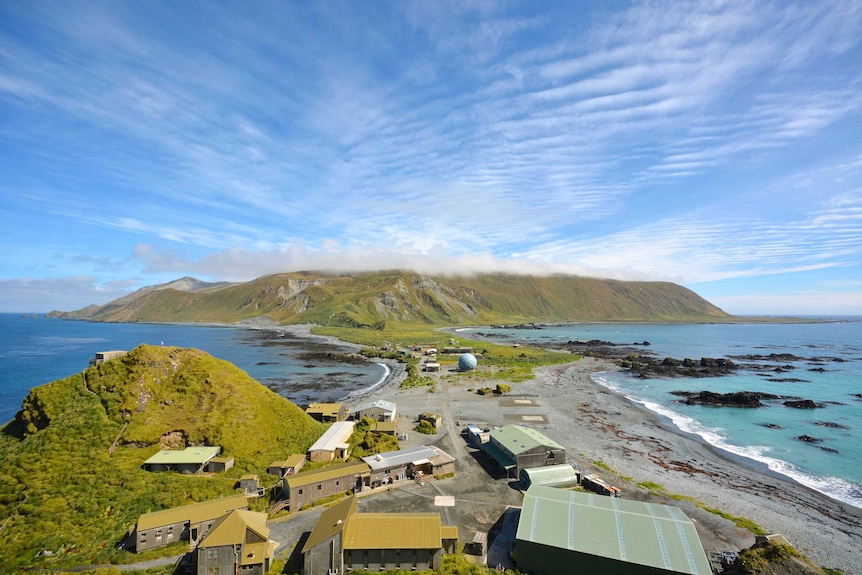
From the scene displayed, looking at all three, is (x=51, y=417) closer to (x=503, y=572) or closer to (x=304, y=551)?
(x=304, y=551)

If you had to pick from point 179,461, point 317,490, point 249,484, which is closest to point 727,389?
point 317,490

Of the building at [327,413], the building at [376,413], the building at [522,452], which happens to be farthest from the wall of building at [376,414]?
the building at [522,452]

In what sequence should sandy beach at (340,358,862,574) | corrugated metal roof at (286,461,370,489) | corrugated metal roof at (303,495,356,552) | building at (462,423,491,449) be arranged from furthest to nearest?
building at (462,423,491,449) < corrugated metal roof at (286,461,370,489) < sandy beach at (340,358,862,574) < corrugated metal roof at (303,495,356,552)

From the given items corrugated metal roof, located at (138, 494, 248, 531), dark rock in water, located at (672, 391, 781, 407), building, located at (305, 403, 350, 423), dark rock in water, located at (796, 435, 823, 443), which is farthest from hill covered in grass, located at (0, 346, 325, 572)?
dark rock in water, located at (672, 391, 781, 407)

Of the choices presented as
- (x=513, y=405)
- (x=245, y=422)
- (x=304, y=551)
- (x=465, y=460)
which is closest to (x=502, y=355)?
(x=513, y=405)

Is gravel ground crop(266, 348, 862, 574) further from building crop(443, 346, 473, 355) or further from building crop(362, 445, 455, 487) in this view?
building crop(443, 346, 473, 355)

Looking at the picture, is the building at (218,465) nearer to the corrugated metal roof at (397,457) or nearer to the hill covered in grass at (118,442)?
the hill covered in grass at (118,442)
